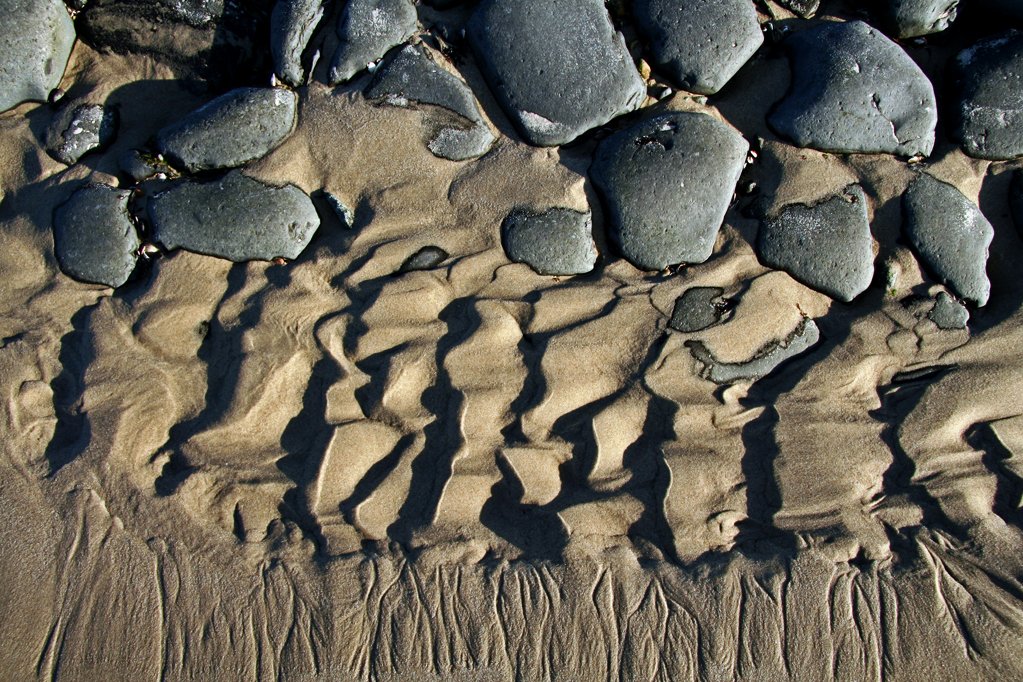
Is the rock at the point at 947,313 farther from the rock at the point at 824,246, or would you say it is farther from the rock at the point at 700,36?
the rock at the point at 700,36

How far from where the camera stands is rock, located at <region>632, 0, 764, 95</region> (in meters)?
2.76

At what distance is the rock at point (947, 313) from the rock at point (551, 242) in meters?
1.33

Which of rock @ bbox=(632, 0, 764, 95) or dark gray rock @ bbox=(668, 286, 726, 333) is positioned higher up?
rock @ bbox=(632, 0, 764, 95)

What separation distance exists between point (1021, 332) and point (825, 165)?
0.97 m

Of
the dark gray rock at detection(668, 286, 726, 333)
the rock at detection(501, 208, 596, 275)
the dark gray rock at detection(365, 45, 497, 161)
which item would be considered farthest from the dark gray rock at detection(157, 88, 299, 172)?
the dark gray rock at detection(668, 286, 726, 333)

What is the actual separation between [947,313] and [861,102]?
0.90 meters

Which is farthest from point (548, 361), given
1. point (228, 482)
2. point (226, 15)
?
point (226, 15)

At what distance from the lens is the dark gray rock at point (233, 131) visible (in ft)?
8.91

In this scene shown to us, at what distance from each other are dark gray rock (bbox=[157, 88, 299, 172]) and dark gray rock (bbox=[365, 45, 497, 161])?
1.25 feet

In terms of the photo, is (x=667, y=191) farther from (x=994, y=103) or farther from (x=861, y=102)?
(x=994, y=103)

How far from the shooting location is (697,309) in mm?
2564

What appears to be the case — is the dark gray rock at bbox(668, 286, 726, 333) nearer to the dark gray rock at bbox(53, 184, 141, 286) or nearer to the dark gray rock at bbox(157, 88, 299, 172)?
the dark gray rock at bbox(157, 88, 299, 172)

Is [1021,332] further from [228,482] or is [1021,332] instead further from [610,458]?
[228,482]

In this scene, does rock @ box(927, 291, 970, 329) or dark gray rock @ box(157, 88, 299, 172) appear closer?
rock @ box(927, 291, 970, 329)
